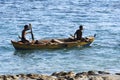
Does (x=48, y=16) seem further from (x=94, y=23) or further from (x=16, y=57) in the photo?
(x=16, y=57)

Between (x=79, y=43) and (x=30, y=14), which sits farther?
(x=30, y=14)

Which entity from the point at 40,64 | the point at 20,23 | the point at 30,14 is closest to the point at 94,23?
the point at 20,23

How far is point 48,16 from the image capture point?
1699 inches

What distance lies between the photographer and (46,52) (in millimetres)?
26203

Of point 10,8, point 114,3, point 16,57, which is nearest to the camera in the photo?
point 16,57

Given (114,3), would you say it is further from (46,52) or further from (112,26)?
(46,52)

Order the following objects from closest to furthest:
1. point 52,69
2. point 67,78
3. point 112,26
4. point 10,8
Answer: point 67,78
point 52,69
point 112,26
point 10,8

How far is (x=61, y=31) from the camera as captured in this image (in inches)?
1339

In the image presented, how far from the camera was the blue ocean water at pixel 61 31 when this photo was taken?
73.2ft

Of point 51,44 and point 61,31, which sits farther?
point 61,31

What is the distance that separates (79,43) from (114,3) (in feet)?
91.4

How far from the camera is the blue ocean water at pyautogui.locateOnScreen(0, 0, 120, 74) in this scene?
73.2ft

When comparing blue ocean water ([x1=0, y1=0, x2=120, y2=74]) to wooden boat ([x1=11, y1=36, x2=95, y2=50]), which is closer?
blue ocean water ([x1=0, y1=0, x2=120, y2=74])

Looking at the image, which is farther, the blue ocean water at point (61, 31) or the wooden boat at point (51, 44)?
the wooden boat at point (51, 44)
